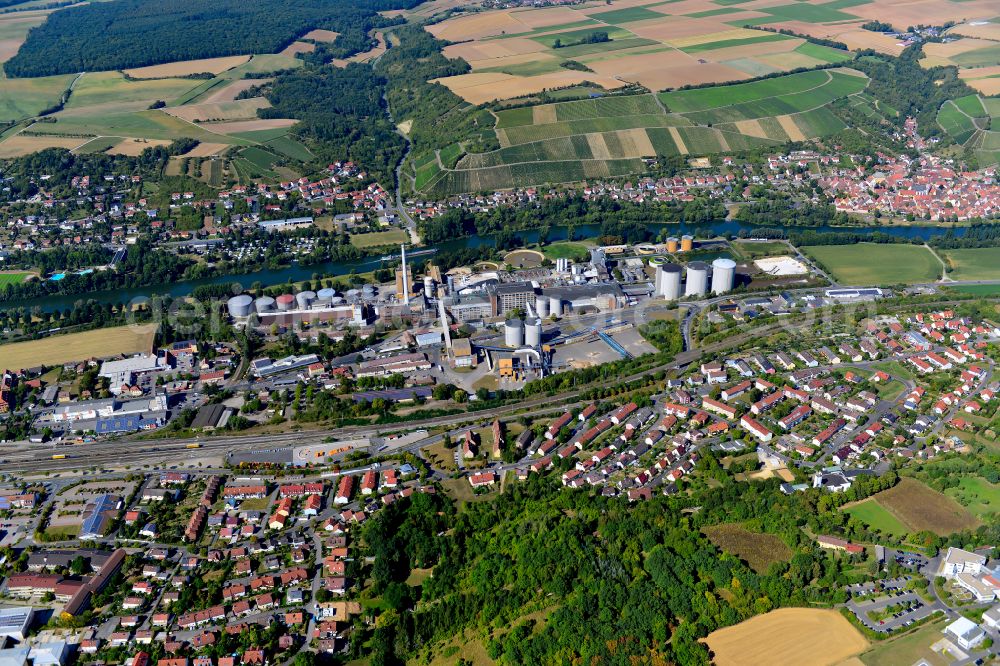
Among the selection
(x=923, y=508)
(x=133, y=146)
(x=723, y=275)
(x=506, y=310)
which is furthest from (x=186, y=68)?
(x=923, y=508)

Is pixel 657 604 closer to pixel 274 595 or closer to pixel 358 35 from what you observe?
pixel 274 595

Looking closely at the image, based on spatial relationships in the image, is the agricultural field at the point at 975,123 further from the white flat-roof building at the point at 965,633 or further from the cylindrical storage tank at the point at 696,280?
the white flat-roof building at the point at 965,633

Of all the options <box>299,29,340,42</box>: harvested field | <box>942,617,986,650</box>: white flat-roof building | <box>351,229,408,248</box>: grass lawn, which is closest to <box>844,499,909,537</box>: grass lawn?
<box>942,617,986,650</box>: white flat-roof building

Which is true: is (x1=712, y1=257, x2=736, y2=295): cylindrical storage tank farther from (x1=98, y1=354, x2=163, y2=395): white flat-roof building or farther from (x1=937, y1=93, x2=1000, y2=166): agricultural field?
(x1=937, y1=93, x2=1000, y2=166): agricultural field

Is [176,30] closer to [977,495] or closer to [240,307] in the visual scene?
[240,307]

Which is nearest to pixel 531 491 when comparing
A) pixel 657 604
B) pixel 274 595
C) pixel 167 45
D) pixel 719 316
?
pixel 657 604
